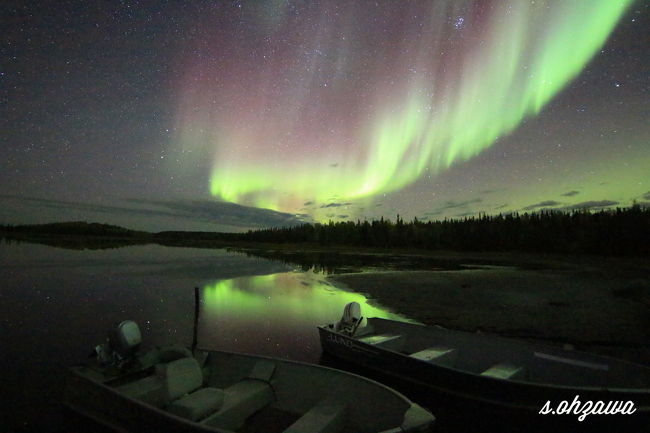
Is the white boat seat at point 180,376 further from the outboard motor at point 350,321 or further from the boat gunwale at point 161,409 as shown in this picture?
the outboard motor at point 350,321

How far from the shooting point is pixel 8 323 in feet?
66.0

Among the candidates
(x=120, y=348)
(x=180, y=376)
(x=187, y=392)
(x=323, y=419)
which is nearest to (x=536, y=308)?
(x=323, y=419)

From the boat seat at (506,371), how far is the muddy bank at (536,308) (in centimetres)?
658

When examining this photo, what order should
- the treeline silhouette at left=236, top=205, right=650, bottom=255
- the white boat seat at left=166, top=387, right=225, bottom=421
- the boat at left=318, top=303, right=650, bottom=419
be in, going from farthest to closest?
the treeline silhouette at left=236, top=205, right=650, bottom=255, the boat at left=318, top=303, right=650, bottom=419, the white boat seat at left=166, top=387, right=225, bottom=421

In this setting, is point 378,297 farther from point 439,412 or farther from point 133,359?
point 133,359

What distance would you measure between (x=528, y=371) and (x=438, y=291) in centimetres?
2087

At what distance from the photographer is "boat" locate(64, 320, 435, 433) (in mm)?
6652

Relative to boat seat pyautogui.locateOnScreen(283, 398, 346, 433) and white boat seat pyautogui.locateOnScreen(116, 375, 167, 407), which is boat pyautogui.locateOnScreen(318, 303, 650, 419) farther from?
white boat seat pyautogui.locateOnScreen(116, 375, 167, 407)

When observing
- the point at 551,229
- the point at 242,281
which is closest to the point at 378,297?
the point at 242,281

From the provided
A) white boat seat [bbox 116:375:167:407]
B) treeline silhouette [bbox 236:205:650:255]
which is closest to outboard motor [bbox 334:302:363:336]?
white boat seat [bbox 116:375:167:407]

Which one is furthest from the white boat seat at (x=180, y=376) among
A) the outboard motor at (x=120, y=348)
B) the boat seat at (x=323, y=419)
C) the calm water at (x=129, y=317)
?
the calm water at (x=129, y=317)

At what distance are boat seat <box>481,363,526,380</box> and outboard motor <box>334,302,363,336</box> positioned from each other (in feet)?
14.9

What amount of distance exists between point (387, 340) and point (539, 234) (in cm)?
11072

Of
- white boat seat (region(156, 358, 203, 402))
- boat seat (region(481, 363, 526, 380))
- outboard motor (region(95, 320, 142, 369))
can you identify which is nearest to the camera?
white boat seat (region(156, 358, 203, 402))
